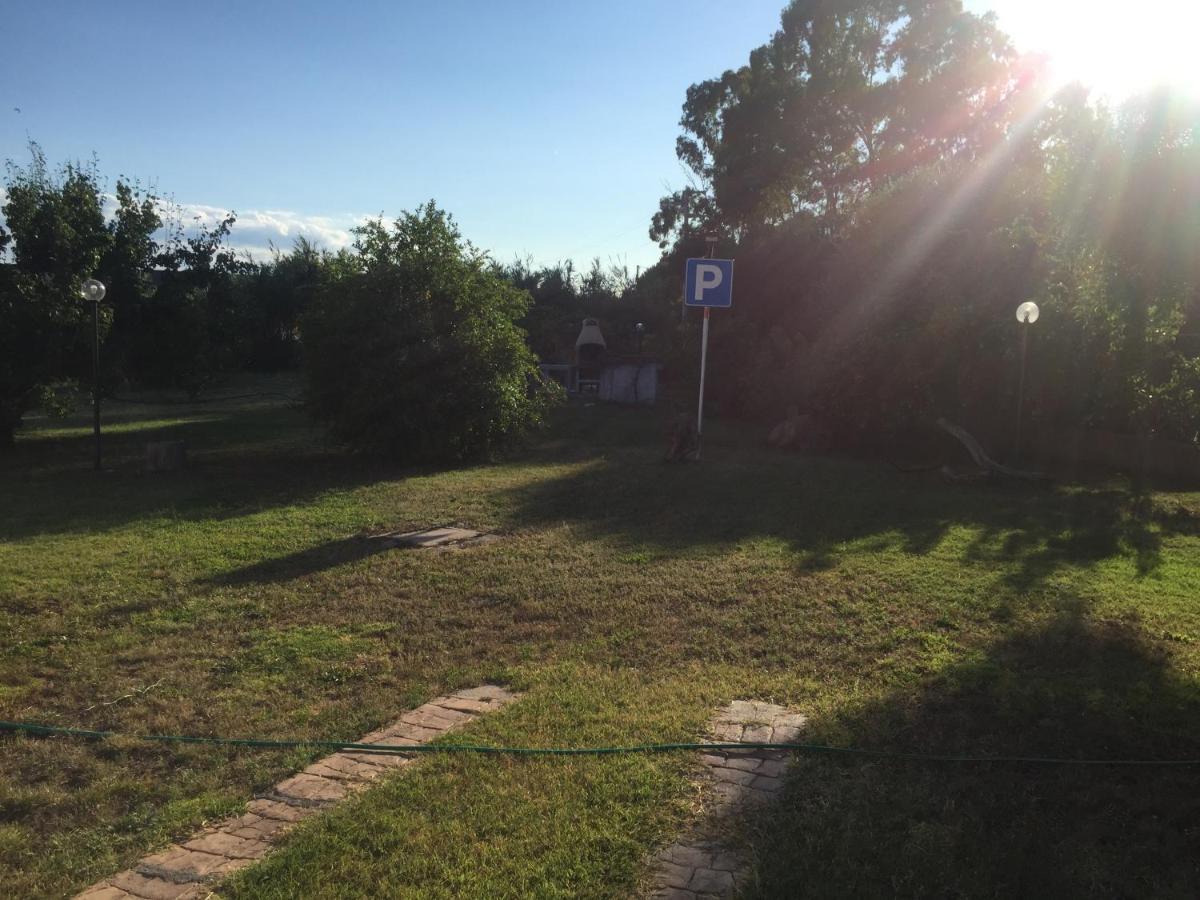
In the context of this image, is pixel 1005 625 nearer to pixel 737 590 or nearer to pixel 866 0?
pixel 737 590

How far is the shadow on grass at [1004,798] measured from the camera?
2.52 meters

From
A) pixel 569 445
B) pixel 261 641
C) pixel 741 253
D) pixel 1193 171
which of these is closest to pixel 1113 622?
pixel 1193 171

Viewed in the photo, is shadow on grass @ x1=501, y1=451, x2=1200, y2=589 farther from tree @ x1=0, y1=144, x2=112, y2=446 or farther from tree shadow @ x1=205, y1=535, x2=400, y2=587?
tree @ x1=0, y1=144, x2=112, y2=446

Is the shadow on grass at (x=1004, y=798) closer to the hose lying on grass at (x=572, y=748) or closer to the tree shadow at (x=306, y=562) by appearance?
the hose lying on grass at (x=572, y=748)

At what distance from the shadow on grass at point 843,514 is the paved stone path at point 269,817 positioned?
3.44 m

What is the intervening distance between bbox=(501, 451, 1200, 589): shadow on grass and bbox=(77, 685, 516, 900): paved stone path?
3.44 meters

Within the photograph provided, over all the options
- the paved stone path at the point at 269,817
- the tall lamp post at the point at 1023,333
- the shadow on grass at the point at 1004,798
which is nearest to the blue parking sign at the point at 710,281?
the tall lamp post at the point at 1023,333

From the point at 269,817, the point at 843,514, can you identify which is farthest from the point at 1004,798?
the point at 843,514

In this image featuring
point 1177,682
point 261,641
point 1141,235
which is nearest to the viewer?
point 1177,682

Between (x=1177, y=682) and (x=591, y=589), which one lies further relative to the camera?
(x=591, y=589)

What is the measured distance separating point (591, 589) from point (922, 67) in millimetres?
23201

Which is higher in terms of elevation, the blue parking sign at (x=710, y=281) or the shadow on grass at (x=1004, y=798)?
the blue parking sign at (x=710, y=281)

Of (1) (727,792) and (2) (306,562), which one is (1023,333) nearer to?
(2) (306,562)

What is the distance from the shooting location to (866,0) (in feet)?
78.6
